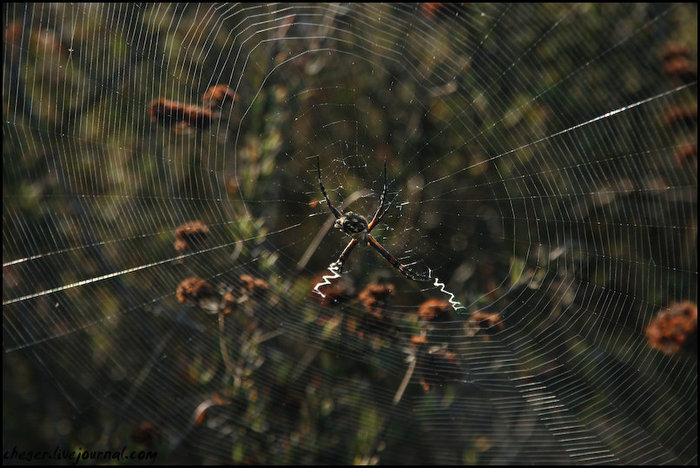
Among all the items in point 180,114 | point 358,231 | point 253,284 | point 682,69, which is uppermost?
point 682,69

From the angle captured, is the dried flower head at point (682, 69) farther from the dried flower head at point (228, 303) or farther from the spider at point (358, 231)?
the dried flower head at point (228, 303)

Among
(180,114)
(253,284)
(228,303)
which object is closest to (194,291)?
(228,303)

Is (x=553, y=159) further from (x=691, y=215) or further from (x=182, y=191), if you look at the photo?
(x=182, y=191)

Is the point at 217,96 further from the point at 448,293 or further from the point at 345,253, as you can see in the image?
the point at 448,293

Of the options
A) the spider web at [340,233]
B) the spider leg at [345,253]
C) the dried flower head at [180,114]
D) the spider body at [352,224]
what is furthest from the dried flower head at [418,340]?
the dried flower head at [180,114]

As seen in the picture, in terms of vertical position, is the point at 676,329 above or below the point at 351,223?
above

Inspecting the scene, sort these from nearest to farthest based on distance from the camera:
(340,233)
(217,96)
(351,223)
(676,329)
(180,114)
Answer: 1. (676,329)
2. (180,114)
3. (217,96)
4. (351,223)
5. (340,233)
